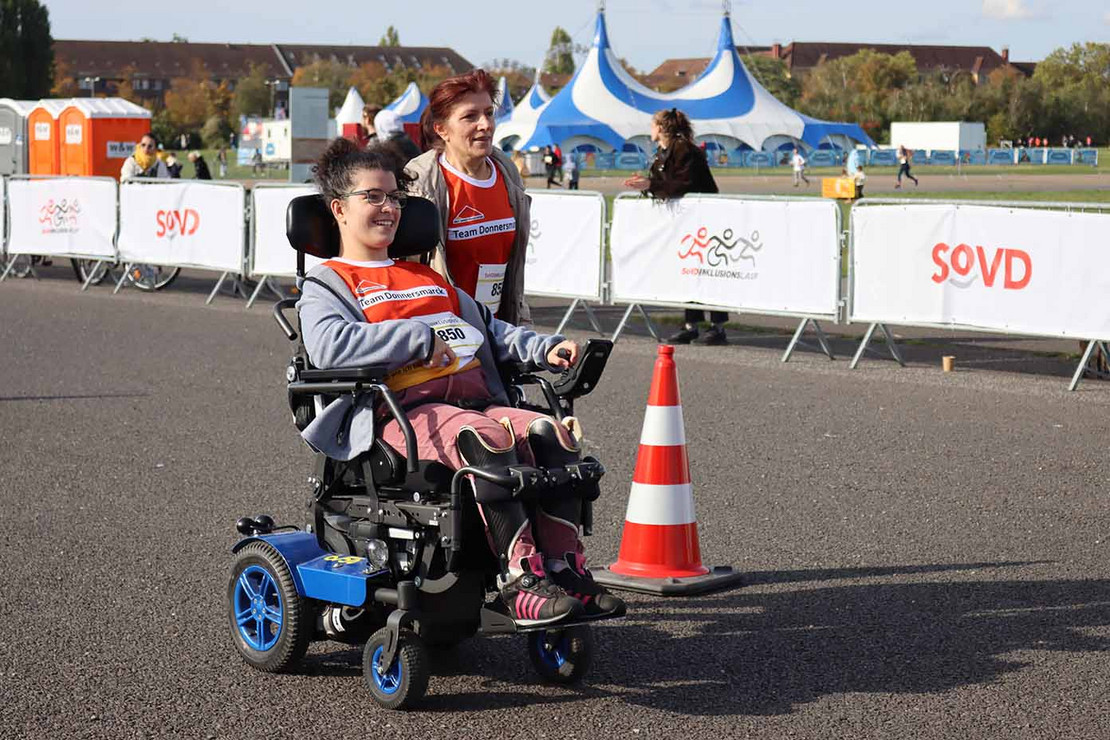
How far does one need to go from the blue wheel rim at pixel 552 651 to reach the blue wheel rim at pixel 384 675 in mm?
470

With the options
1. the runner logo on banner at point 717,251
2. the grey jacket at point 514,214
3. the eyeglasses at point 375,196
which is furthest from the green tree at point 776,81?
the eyeglasses at point 375,196

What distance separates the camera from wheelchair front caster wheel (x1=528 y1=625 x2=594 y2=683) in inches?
196

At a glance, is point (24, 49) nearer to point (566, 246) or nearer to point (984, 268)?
point (566, 246)

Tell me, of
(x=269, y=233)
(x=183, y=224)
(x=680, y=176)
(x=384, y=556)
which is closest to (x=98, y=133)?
(x=183, y=224)

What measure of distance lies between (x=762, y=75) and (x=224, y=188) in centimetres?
12885

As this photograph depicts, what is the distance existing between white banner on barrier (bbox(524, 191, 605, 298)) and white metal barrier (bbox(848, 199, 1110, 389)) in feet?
9.79

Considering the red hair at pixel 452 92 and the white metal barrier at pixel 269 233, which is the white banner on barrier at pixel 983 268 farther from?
the white metal barrier at pixel 269 233

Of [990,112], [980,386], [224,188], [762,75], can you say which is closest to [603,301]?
[980,386]

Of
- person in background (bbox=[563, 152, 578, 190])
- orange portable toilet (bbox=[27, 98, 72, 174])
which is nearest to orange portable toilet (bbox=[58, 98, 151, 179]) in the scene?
orange portable toilet (bbox=[27, 98, 72, 174])

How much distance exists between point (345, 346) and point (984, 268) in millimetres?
7947

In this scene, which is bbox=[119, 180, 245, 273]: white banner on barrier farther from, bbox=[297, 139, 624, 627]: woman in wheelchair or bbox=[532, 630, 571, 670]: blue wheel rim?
bbox=[532, 630, 571, 670]: blue wheel rim

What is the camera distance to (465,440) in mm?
4742

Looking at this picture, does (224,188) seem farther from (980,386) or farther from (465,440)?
(465,440)

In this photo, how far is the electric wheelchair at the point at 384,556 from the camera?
4.75 metres
